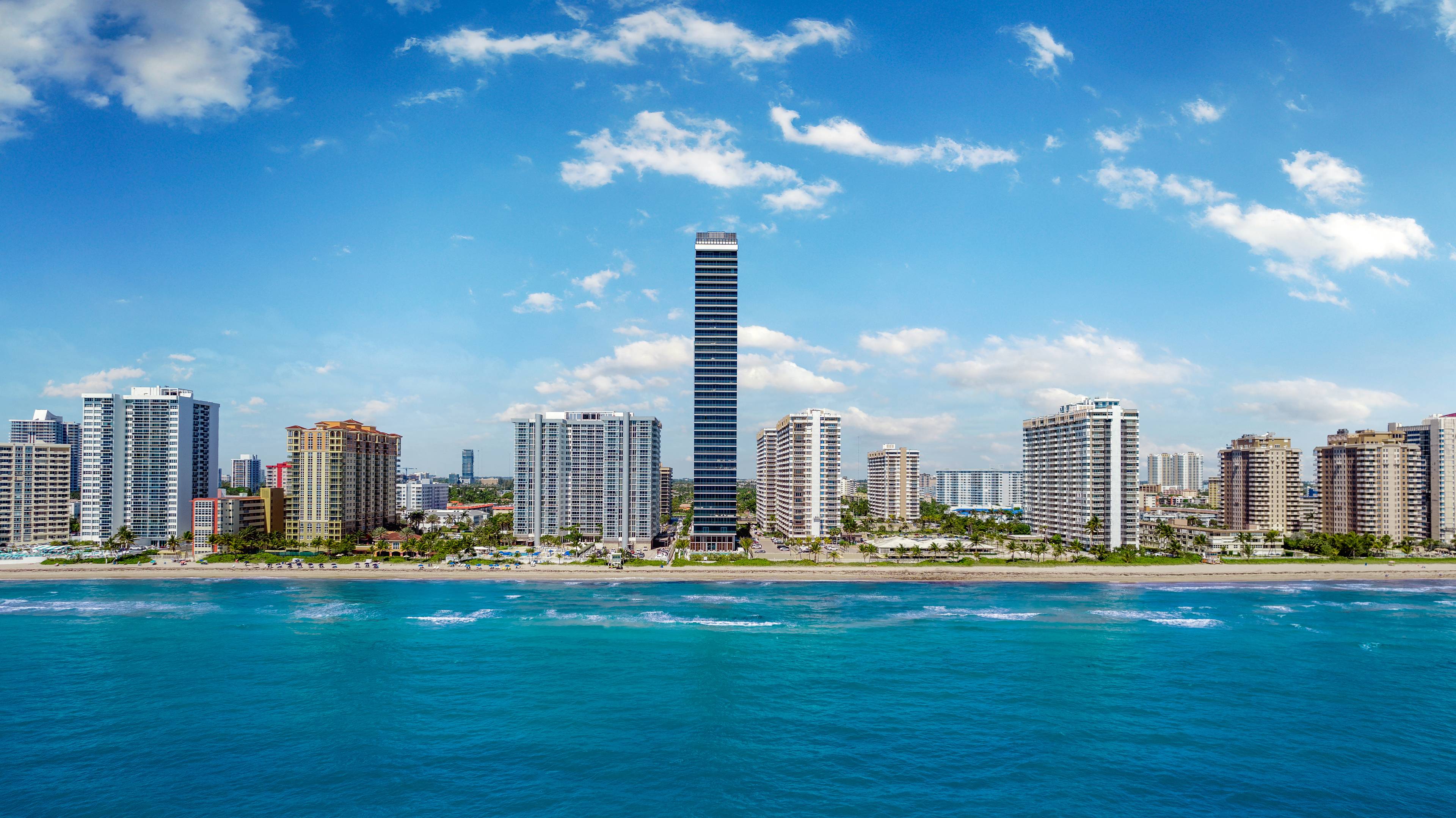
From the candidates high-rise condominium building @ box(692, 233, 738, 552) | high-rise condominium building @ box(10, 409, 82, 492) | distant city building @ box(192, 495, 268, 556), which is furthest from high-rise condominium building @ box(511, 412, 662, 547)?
high-rise condominium building @ box(10, 409, 82, 492)

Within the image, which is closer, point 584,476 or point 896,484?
point 584,476

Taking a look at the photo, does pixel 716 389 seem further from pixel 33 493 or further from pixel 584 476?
pixel 33 493

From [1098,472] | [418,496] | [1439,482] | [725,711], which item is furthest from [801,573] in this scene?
[418,496]

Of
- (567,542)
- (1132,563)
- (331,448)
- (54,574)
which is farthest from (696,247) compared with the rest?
(54,574)

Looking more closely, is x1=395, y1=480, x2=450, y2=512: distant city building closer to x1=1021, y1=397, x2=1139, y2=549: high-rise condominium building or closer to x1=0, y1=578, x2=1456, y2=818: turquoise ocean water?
x1=0, y1=578, x2=1456, y2=818: turquoise ocean water

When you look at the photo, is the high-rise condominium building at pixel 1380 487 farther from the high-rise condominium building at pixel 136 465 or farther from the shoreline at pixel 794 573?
the high-rise condominium building at pixel 136 465

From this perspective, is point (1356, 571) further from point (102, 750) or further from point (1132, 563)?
point (102, 750)
